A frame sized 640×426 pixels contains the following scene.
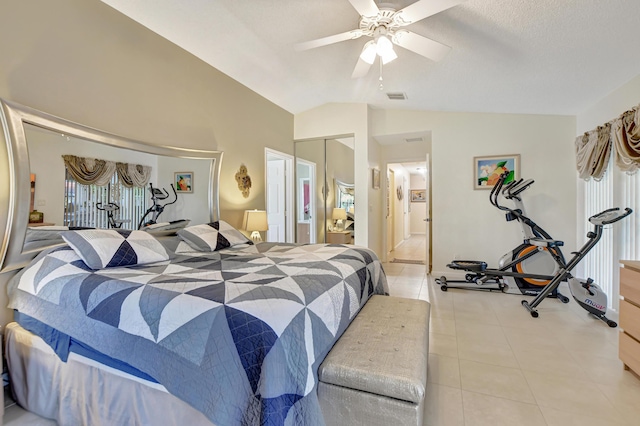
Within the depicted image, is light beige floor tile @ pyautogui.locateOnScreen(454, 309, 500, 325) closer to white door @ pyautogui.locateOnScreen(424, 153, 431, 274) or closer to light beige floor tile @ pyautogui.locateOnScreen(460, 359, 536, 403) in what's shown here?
light beige floor tile @ pyautogui.locateOnScreen(460, 359, 536, 403)

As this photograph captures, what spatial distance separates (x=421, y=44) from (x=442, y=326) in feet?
8.01

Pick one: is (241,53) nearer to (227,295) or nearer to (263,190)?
(263,190)

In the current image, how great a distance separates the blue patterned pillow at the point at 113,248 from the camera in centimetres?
187

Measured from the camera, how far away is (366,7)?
195 centimetres

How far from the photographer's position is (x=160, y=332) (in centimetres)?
124

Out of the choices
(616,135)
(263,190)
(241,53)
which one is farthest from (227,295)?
(616,135)

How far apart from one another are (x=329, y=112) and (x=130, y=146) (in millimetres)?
3102

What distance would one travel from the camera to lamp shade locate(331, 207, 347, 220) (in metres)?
5.06

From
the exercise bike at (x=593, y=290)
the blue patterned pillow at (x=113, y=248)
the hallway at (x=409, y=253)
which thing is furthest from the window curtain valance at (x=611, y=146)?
the blue patterned pillow at (x=113, y=248)

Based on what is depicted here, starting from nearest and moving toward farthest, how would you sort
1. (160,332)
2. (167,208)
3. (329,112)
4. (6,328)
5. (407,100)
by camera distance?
(160,332) → (6,328) → (167,208) → (407,100) → (329,112)

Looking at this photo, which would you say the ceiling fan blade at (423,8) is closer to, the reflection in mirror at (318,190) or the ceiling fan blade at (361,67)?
the ceiling fan blade at (361,67)

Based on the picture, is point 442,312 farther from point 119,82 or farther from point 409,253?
point 409,253

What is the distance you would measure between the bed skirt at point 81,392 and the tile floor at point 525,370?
1.35 metres

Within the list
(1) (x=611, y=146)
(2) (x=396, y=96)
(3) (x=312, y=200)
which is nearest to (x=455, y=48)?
(2) (x=396, y=96)
